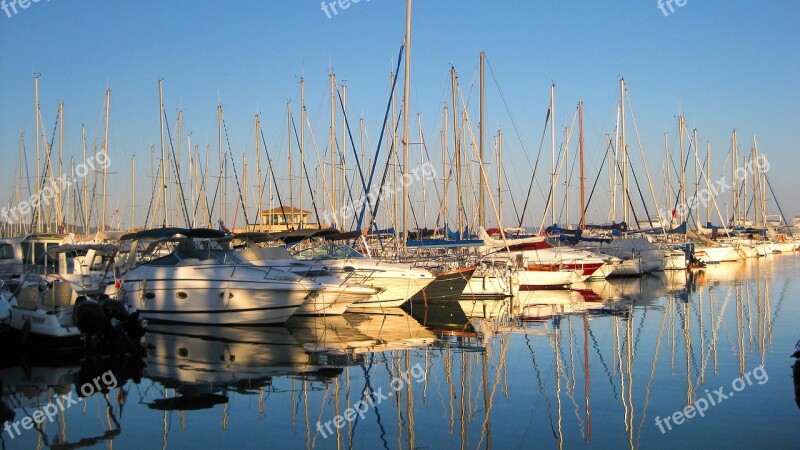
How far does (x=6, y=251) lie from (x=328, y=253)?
Answer: 12.2 metres

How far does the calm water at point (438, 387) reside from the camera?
471 inches

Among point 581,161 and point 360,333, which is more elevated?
point 581,161

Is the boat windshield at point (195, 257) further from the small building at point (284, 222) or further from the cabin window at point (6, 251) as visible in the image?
the small building at point (284, 222)

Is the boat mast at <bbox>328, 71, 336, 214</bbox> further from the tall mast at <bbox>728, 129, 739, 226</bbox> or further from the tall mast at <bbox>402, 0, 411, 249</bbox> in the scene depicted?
the tall mast at <bbox>728, 129, 739, 226</bbox>

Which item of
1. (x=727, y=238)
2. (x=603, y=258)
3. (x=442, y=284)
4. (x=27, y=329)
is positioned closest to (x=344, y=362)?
(x=27, y=329)

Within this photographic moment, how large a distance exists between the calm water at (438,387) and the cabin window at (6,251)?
1050cm

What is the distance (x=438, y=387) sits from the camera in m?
15.2

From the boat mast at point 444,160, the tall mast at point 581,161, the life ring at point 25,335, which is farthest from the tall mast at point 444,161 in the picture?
the life ring at point 25,335

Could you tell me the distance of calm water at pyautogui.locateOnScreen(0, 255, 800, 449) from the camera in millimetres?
11953

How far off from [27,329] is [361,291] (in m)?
9.30

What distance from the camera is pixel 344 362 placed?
17812mm

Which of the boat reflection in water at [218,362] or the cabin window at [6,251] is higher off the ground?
the cabin window at [6,251]

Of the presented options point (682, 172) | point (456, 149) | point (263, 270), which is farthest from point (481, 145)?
point (682, 172)

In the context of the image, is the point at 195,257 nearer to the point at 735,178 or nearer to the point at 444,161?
the point at 444,161
